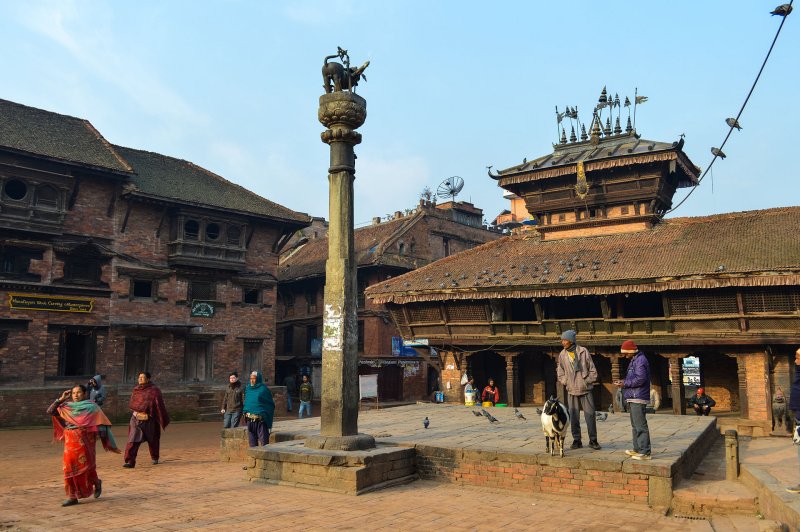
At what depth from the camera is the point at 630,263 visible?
22.1m

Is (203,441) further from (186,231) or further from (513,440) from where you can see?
(186,231)

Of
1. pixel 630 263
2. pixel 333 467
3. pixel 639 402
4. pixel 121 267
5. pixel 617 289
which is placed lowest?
pixel 333 467

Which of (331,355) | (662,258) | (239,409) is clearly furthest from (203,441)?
(662,258)

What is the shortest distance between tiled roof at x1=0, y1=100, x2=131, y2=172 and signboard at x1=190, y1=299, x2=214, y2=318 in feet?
20.7

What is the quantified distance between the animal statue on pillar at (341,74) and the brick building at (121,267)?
54.5ft

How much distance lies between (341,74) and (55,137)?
19.3 m

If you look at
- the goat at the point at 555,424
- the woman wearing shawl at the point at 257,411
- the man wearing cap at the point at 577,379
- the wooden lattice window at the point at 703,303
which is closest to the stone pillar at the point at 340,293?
the woman wearing shawl at the point at 257,411

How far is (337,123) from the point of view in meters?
10.4

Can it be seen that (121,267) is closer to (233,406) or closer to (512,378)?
(233,406)

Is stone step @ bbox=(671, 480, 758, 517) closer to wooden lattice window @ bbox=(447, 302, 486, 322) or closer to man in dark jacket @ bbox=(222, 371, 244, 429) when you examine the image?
man in dark jacket @ bbox=(222, 371, 244, 429)

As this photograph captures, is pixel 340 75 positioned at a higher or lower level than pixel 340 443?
higher

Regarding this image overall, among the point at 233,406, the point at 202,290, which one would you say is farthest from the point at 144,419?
the point at 202,290

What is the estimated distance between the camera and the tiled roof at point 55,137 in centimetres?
2303

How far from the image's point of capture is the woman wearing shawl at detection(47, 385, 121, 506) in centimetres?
793
